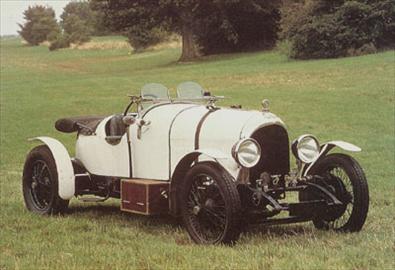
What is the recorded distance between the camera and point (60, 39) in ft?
280

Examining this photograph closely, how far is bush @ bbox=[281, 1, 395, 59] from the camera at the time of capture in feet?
129

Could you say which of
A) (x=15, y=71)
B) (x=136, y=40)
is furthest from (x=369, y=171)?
(x=136, y=40)

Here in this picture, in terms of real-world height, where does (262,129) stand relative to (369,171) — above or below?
above

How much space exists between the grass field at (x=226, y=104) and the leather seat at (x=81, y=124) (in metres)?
0.98

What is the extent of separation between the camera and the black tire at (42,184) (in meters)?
8.98

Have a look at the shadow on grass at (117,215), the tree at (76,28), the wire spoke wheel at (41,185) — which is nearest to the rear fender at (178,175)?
the shadow on grass at (117,215)

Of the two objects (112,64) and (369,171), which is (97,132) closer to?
(369,171)

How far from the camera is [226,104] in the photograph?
23234 millimetres

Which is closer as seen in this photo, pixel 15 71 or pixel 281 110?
pixel 281 110

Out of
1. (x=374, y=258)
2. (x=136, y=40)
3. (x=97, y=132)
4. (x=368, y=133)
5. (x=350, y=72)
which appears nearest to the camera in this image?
(x=374, y=258)

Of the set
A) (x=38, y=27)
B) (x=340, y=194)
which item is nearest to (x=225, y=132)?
(x=340, y=194)

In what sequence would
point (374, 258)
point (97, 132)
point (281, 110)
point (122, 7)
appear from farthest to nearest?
point (122, 7) < point (281, 110) < point (97, 132) < point (374, 258)

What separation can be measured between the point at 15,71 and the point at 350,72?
75.9 feet

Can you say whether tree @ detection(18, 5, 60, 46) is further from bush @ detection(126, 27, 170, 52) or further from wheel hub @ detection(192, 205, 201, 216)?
wheel hub @ detection(192, 205, 201, 216)
